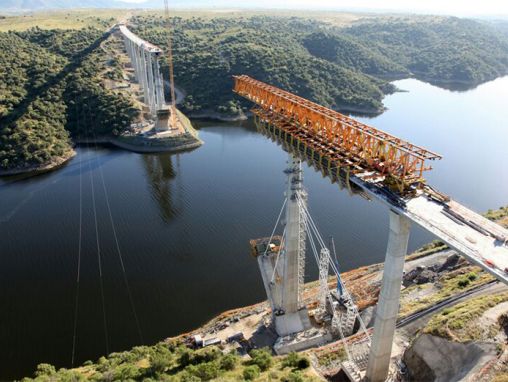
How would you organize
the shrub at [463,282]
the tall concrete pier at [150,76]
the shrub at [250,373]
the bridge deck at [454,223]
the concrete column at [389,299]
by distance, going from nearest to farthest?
the bridge deck at [454,223], the concrete column at [389,299], the shrub at [250,373], the shrub at [463,282], the tall concrete pier at [150,76]

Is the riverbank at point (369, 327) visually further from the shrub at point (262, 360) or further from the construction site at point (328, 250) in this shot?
the construction site at point (328, 250)

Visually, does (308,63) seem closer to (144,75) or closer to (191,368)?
(144,75)

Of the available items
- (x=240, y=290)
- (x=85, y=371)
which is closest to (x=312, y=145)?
(x=240, y=290)

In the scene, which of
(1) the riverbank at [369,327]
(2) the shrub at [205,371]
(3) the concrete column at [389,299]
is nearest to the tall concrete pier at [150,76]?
(1) the riverbank at [369,327]

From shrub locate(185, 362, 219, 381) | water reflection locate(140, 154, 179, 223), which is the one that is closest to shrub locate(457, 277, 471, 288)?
shrub locate(185, 362, 219, 381)

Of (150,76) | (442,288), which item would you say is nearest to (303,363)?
(442,288)

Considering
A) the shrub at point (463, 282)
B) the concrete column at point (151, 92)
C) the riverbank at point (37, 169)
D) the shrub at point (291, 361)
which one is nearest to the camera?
the shrub at point (291, 361)

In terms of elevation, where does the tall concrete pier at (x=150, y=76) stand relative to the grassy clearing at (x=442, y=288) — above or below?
above
